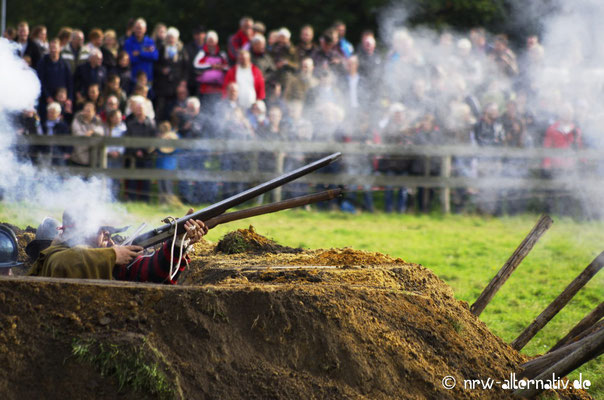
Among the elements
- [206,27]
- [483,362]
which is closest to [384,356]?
[483,362]

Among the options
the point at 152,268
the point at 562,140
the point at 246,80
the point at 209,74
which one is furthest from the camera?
the point at 562,140

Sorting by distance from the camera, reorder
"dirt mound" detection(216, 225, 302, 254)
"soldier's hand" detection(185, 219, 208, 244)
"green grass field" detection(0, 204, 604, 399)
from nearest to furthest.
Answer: "soldier's hand" detection(185, 219, 208, 244), "dirt mound" detection(216, 225, 302, 254), "green grass field" detection(0, 204, 604, 399)

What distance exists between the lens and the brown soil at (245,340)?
4.99 metres

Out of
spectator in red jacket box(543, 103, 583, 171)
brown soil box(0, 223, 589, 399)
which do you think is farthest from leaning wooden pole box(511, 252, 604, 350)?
spectator in red jacket box(543, 103, 583, 171)

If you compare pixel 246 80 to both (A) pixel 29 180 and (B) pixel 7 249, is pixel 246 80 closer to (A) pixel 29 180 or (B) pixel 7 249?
(A) pixel 29 180

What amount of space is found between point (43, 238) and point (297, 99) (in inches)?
280

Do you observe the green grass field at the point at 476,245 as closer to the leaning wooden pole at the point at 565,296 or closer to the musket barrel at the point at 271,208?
the leaning wooden pole at the point at 565,296

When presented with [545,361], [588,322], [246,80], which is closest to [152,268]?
[545,361]

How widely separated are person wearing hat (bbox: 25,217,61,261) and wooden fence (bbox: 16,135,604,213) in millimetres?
5800

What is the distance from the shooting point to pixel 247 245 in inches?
336

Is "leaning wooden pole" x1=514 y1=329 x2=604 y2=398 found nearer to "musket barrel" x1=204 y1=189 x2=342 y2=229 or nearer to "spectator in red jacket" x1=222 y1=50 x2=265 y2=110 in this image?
"musket barrel" x1=204 y1=189 x2=342 y2=229

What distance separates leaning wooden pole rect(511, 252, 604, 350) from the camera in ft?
22.3

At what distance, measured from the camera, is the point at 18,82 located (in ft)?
29.3

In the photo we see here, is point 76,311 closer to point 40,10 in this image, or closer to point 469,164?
point 469,164
